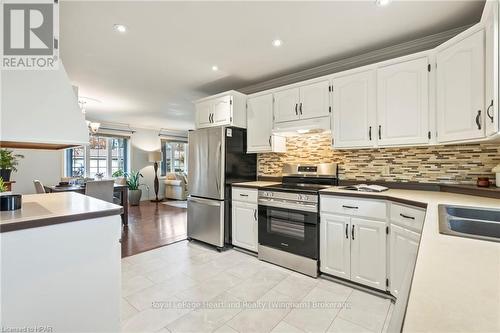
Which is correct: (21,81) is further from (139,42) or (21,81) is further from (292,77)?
(292,77)

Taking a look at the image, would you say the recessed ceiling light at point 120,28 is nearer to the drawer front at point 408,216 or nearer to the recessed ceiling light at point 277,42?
the recessed ceiling light at point 277,42

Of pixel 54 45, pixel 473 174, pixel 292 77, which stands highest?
pixel 292 77

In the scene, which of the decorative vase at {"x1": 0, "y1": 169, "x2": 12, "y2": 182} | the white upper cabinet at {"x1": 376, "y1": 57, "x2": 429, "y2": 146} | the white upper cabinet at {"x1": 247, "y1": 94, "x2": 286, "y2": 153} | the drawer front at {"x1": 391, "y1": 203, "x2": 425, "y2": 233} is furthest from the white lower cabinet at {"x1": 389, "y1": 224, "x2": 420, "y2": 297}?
the decorative vase at {"x1": 0, "y1": 169, "x2": 12, "y2": 182}

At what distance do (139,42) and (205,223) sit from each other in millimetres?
2326

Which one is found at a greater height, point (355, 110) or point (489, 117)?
point (355, 110)

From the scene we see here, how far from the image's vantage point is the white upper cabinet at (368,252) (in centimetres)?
210

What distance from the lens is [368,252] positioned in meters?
2.17

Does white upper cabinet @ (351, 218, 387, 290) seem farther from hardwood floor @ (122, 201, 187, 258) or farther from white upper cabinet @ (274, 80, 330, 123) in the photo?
hardwood floor @ (122, 201, 187, 258)

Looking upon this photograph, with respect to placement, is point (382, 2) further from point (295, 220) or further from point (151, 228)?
point (151, 228)

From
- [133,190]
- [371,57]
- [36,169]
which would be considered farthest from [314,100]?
[36,169]

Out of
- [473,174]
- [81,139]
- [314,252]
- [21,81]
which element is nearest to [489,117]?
[473,174]

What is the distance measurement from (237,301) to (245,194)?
4.36ft

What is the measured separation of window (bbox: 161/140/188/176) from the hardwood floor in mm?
2129

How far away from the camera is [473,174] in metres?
2.12
